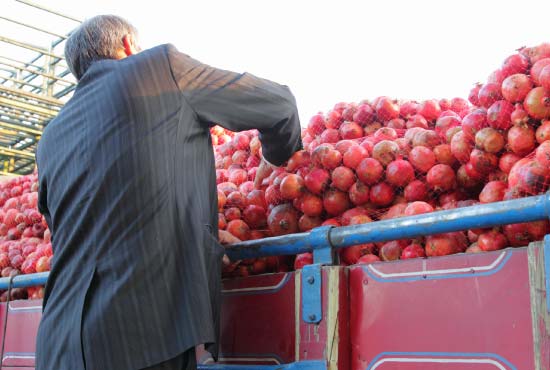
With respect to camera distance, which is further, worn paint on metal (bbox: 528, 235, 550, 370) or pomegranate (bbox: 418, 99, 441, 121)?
pomegranate (bbox: 418, 99, 441, 121)

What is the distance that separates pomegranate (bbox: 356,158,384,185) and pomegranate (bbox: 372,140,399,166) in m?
0.04

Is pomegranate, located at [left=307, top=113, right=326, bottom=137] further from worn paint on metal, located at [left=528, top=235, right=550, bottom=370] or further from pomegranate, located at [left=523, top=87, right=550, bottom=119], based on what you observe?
worn paint on metal, located at [left=528, top=235, right=550, bottom=370]

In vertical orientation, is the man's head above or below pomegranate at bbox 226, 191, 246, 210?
above

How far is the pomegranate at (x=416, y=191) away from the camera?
2578mm

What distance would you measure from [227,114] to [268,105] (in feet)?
0.60

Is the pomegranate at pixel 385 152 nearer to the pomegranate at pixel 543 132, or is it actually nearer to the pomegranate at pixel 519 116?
the pomegranate at pixel 519 116

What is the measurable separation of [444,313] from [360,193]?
2.99ft

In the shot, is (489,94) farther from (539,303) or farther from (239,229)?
(239,229)

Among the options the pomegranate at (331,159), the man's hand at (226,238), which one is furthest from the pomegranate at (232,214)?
the pomegranate at (331,159)

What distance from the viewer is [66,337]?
200cm

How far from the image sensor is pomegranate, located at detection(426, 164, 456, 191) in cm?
253

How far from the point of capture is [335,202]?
274 cm

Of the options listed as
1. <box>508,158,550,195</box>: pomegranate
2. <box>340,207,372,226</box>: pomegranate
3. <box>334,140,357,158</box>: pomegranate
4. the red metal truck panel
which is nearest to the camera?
the red metal truck panel

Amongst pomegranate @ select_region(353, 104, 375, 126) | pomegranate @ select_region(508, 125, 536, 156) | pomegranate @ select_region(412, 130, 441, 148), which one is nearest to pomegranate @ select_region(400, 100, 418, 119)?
pomegranate @ select_region(353, 104, 375, 126)
